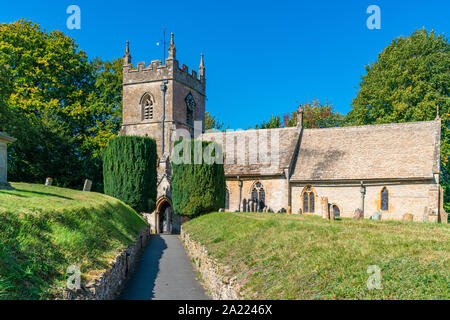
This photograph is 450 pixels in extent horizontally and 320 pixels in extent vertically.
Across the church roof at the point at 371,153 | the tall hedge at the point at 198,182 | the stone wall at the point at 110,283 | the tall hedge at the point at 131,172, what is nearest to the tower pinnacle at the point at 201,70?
the tall hedge at the point at 131,172

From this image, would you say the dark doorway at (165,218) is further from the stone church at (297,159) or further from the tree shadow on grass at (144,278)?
the tree shadow on grass at (144,278)

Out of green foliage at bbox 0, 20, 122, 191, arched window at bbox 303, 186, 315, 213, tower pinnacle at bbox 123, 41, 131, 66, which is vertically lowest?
arched window at bbox 303, 186, 315, 213

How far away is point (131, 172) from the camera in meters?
28.8

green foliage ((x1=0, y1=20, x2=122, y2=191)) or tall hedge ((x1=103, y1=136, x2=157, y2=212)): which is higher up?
green foliage ((x1=0, y1=20, x2=122, y2=191))

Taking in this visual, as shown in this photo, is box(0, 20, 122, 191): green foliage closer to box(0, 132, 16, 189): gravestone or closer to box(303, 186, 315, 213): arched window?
box(0, 132, 16, 189): gravestone

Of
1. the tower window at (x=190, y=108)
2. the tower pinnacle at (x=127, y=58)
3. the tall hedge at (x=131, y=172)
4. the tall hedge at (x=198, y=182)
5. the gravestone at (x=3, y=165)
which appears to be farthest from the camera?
the tower pinnacle at (x=127, y=58)

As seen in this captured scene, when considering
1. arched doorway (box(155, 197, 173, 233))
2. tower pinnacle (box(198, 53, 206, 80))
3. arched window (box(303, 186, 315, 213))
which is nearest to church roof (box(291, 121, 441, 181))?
arched window (box(303, 186, 315, 213))

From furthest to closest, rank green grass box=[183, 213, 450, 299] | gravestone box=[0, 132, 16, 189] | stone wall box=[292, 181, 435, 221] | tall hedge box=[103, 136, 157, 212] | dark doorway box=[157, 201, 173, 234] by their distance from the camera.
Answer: dark doorway box=[157, 201, 173, 234], tall hedge box=[103, 136, 157, 212], stone wall box=[292, 181, 435, 221], gravestone box=[0, 132, 16, 189], green grass box=[183, 213, 450, 299]

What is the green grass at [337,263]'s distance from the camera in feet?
20.8

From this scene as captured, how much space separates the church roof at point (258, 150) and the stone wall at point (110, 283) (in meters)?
16.1

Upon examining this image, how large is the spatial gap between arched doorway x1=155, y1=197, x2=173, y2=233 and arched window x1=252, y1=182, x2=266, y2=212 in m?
7.01

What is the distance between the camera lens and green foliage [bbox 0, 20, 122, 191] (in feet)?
99.1
